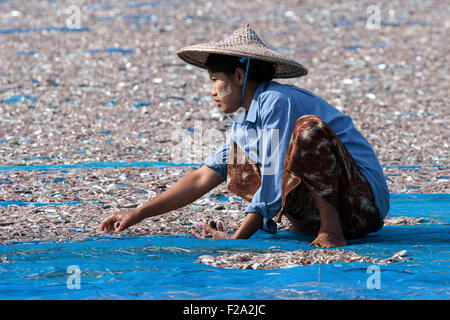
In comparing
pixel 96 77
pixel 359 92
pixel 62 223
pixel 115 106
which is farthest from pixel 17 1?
pixel 62 223

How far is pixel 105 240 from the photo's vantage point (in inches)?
123

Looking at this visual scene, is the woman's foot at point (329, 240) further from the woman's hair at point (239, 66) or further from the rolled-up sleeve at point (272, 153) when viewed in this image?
the woman's hair at point (239, 66)

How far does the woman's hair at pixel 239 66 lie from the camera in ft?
10.00

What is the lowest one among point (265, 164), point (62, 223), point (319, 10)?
point (62, 223)

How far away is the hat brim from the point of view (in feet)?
9.69

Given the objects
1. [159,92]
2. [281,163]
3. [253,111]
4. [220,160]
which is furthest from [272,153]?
[159,92]

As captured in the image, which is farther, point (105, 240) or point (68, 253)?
Answer: point (105, 240)

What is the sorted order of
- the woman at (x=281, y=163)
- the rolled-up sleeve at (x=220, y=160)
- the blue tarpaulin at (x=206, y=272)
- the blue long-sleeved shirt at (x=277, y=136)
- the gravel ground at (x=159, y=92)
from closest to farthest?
the blue tarpaulin at (x=206, y=272)
the woman at (x=281, y=163)
the blue long-sleeved shirt at (x=277, y=136)
the rolled-up sleeve at (x=220, y=160)
the gravel ground at (x=159, y=92)

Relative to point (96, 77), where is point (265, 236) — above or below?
below

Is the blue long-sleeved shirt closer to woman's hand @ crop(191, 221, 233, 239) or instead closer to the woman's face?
the woman's face

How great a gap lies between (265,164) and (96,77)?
16.1 ft

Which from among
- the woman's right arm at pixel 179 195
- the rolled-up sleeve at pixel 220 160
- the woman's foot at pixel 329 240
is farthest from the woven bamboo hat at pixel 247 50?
the woman's foot at pixel 329 240

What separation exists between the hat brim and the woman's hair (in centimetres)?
4

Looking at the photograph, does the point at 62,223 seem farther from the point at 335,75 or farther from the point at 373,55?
the point at 373,55
